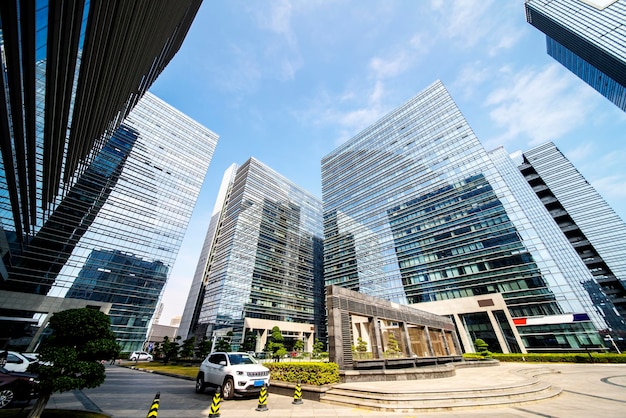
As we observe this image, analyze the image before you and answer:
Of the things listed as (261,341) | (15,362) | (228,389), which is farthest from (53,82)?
(261,341)

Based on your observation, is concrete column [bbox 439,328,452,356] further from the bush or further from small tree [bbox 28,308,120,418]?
small tree [bbox 28,308,120,418]

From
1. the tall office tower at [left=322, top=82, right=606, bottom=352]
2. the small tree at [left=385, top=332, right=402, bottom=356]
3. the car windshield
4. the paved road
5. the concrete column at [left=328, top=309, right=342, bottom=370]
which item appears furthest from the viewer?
the tall office tower at [left=322, top=82, right=606, bottom=352]

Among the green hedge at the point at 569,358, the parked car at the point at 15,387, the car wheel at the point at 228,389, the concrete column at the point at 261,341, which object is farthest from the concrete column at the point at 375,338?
the concrete column at the point at 261,341

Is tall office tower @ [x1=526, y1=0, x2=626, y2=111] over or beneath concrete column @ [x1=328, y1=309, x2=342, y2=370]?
over

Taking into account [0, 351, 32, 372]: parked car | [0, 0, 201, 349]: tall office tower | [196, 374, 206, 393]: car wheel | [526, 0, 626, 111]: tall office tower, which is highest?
[526, 0, 626, 111]: tall office tower

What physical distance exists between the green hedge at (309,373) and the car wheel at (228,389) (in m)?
3.20

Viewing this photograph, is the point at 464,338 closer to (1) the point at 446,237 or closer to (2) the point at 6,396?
(1) the point at 446,237

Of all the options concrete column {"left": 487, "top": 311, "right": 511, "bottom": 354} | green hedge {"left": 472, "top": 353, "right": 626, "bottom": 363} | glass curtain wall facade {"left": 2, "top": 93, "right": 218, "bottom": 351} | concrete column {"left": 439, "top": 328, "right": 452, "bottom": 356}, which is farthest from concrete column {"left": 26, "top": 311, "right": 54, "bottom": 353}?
concrete column {"left": 487, "top": 311, "right": 511, "bottom": 354}

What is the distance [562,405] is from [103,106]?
29559mm

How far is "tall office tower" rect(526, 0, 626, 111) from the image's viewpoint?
3856 centimetres

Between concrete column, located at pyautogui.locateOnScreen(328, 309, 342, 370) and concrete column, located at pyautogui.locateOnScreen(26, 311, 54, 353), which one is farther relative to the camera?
concrete column, located at pyautogui.locateOnScreen(26, 311, 54, 353)

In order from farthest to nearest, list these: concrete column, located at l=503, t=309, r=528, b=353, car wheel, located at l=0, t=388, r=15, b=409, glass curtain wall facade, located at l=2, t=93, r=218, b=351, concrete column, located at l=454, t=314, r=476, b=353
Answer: glass curtain wall facade, located at l=2, t=93, r=218, b=351 < concrete column, located at l=454, t=314, r=476, b=353 < concrete column, located at l=503, t=309, r=528, b=353 < car wheel, located at l=0, t=388, r=15, b=409

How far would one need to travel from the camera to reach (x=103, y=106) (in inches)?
658

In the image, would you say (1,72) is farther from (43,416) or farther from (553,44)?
(553,44)
